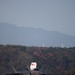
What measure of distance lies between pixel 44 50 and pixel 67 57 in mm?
12369

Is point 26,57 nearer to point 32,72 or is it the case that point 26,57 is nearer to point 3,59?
point 3,59

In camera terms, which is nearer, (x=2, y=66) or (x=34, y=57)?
(x=2, y=66)

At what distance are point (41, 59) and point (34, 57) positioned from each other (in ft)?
8.66

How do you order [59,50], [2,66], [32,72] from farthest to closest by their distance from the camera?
[59,50]
[2,66]
[32,72]

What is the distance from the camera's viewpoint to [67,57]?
116 metres

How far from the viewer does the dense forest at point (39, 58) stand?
342 feet

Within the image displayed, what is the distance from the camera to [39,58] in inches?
4518

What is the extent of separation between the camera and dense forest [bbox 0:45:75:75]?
104188mm

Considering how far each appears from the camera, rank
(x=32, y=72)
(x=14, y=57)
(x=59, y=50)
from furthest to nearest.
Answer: (x=59, y=50), (x=14, y=57), (x=32, y=72)

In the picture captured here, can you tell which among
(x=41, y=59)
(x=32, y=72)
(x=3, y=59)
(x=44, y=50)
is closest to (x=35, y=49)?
(x=44, y=50)

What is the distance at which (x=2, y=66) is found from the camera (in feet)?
341

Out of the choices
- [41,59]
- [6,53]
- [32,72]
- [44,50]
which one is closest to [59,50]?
[44,50]

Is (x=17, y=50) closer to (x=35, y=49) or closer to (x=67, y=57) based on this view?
(x=35, y=49)

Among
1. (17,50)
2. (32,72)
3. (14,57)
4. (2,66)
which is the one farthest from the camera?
(17,50)
